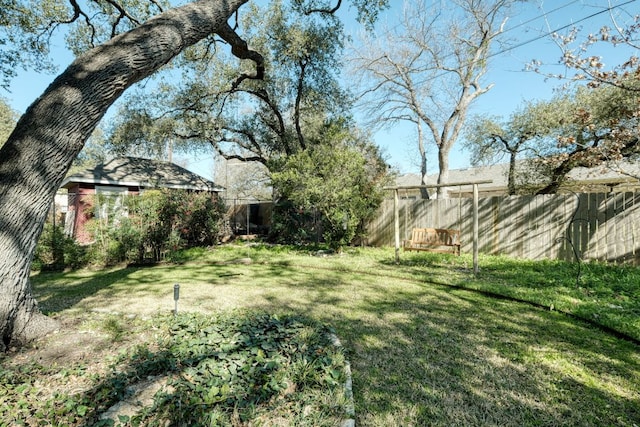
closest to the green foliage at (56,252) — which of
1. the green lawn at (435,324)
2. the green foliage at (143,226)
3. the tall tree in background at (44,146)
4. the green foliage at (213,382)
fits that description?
the green foliage at (143,226)

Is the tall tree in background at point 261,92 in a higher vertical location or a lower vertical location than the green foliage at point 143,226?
higher

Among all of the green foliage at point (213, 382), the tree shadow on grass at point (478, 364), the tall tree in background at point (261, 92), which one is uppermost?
the tall tree in background at point (261, 92)

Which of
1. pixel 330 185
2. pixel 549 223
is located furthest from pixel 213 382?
pixel 549 223

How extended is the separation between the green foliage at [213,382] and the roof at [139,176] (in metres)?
11.6

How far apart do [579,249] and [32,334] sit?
390 inches

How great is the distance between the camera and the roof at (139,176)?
13297 mm

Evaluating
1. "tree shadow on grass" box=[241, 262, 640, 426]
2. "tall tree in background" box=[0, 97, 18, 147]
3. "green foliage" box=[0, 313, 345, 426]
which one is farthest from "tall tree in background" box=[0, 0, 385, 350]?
"tall tree in background" box=[0, 97, 18, 147]

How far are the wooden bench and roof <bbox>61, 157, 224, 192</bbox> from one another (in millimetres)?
9842

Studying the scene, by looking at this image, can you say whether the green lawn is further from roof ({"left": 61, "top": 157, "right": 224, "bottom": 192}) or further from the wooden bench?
roof ({"left": 61, "top": 157, "right": 224, "bottom": 192})

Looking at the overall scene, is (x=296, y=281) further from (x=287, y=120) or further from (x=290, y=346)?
(x=287, y=120)

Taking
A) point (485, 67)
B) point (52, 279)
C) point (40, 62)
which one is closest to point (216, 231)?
point (52, 279)

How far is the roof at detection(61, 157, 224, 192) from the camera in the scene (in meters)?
13.3

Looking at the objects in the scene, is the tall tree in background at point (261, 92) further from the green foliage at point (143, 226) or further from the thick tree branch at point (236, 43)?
the thick tree branch at point (236, 43)

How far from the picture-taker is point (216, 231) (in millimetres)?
10516
